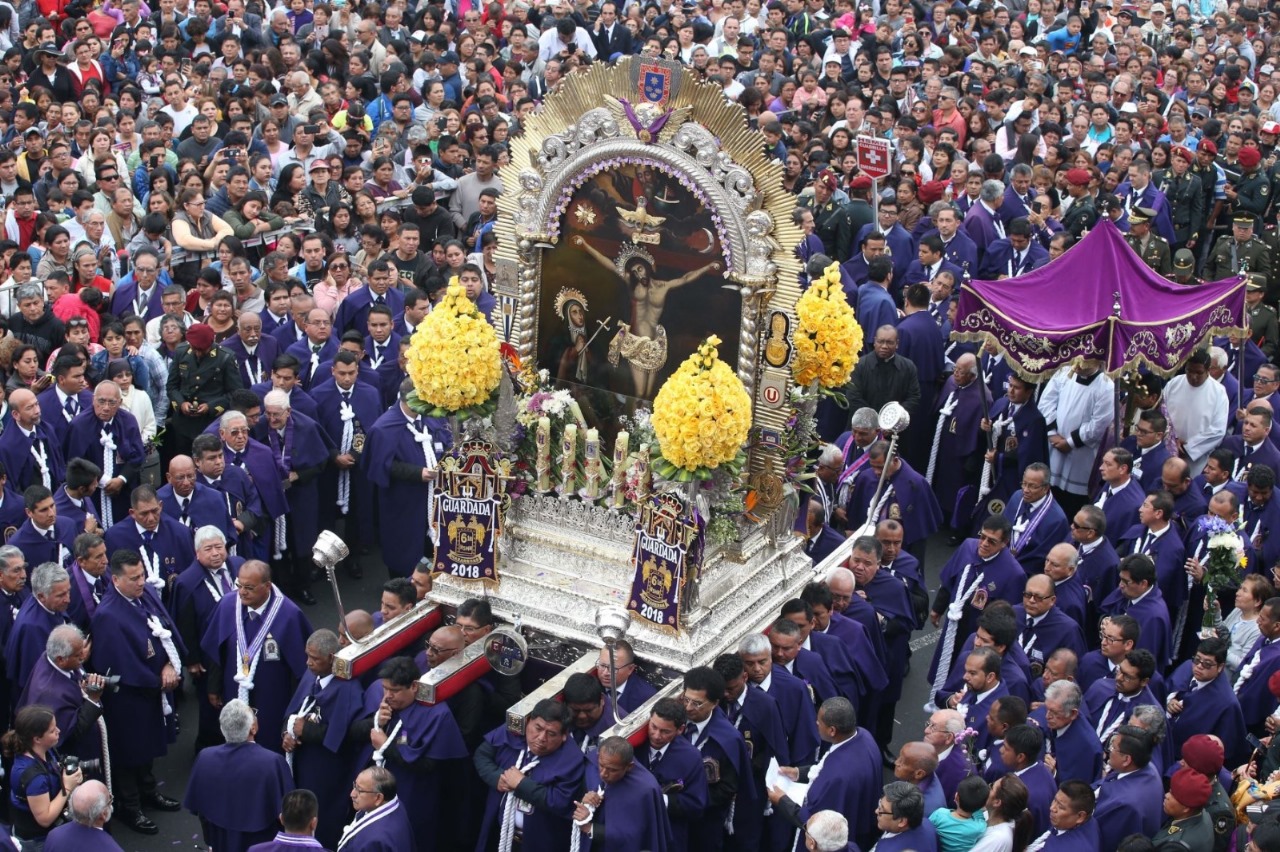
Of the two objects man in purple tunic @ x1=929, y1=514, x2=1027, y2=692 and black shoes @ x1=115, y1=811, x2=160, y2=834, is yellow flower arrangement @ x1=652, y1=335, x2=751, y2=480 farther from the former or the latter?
black shoes @ x1=115, y1=811, x2=160, y2=834

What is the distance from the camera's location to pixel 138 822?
12.1m

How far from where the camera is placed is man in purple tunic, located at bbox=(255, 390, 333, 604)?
48.6ft

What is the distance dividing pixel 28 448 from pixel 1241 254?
1344cm

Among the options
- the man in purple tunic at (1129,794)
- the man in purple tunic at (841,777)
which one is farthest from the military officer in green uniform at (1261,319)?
the man in purple tunic at (841,777)

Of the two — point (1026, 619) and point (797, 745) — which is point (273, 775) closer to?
point (797, 745)

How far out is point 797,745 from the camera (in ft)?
37.7

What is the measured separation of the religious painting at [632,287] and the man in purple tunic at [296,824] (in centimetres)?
422

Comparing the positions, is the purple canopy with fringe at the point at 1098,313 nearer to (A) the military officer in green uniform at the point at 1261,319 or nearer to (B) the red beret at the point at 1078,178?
(A) the military officer in green uniform at the point at 1261,319

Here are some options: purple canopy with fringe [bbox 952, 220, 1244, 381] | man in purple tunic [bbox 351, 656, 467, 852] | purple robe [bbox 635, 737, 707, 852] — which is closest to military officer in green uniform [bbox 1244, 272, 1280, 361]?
purple canopy with fringe [bbox 952, 220, 1244, 381]

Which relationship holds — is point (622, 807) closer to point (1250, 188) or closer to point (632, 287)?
point (632, 287)

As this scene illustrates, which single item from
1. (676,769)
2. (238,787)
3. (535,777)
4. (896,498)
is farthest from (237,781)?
(896,498)

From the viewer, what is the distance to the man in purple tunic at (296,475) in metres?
14.8

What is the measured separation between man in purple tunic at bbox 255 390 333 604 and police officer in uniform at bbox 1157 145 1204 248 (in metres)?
12.2

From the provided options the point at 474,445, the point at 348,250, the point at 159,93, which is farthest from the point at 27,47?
the point at 474,445
